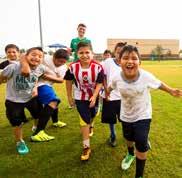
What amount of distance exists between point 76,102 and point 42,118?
1.10 metres

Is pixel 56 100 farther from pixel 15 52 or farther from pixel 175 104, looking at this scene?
pixel 175 104

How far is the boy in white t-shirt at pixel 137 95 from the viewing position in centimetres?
420

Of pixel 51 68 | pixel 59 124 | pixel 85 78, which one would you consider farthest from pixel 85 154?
pixel 59 124

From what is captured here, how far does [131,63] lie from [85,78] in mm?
1228

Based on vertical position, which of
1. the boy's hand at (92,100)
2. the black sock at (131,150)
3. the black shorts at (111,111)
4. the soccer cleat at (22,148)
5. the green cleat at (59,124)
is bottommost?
the green cleat at (59,124)

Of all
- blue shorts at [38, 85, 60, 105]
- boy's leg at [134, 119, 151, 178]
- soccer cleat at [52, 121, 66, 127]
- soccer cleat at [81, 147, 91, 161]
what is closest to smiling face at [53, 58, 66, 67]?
blue shorts at [38, 85, 60, 105]

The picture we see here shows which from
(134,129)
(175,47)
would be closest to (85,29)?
(134,129)

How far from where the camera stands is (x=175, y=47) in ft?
440

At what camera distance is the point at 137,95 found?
14.0 feet

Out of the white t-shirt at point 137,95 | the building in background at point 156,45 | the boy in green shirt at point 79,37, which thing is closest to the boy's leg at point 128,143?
the white t-shirt at point 137,95

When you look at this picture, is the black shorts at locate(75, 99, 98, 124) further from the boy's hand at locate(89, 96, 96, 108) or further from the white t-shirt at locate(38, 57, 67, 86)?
the white t-shirt at locate(38, 57, 67, 86)

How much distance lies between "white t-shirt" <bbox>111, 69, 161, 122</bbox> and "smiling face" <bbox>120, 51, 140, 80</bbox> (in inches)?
3.9

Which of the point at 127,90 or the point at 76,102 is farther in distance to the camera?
the point at 76,102

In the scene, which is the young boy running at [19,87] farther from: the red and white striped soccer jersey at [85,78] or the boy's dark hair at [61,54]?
the boy's dark hair at [61,54]
